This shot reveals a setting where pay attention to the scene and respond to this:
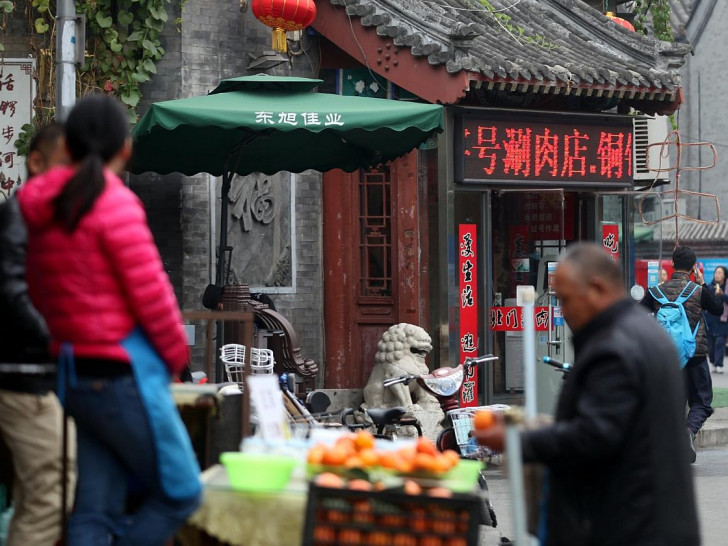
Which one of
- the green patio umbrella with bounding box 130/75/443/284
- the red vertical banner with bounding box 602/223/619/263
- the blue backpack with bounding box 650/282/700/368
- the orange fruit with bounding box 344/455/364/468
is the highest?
the green patio umbrella with bounding box 130/75/443/284

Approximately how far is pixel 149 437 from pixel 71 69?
Result: 4.83 metres

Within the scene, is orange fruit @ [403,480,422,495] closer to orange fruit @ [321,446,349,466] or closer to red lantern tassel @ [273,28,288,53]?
orange fruit @ [321,446,349,466]

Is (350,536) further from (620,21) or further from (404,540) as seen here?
(620,21)

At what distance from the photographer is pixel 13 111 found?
12539mm

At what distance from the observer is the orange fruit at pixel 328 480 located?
459cm

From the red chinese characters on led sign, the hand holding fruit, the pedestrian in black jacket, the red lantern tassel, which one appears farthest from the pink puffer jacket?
the red chinese characters on led sign

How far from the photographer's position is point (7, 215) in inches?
200

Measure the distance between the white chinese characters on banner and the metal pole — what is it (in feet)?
12.5

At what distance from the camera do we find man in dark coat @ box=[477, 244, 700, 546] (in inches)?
161

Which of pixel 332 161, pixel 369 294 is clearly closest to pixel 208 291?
pixel 332 161

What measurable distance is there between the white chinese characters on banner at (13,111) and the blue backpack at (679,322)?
6.06 metres

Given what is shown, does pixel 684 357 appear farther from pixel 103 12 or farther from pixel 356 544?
pixel 356 544

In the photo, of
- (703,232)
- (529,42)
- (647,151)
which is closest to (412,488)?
(529,42)

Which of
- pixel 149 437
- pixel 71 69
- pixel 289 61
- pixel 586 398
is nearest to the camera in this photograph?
pixel 586 398
